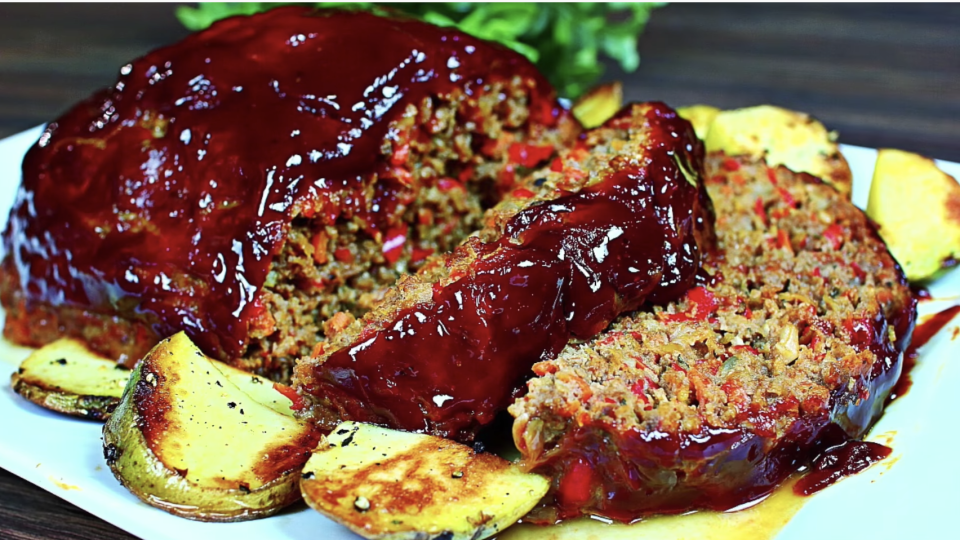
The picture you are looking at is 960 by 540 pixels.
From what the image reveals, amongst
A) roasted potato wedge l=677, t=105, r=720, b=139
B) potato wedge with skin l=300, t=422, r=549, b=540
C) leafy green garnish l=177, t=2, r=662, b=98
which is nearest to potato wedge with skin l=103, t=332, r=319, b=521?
potato wedge with skin l=300, t=422, r=549, b=540

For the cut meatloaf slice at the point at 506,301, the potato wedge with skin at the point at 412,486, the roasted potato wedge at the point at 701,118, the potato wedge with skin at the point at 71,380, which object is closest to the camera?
the potato wedge with skin at the point at 412,486

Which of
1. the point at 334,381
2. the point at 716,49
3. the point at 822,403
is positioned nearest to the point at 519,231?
the point at 334,381

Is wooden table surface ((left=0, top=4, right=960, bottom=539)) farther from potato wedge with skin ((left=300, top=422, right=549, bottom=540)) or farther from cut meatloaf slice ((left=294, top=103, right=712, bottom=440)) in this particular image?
potato wedge with skin ((left=300, top=422, right=549, bottom=540))

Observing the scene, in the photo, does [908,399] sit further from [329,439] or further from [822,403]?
[329,439]

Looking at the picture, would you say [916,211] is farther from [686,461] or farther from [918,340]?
[686,461]

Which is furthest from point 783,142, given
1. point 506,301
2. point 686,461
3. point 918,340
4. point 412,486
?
point 412,486

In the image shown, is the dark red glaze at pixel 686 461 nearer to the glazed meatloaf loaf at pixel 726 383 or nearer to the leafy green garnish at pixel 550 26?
the glazed meatloaf loaf at pixel 726 383

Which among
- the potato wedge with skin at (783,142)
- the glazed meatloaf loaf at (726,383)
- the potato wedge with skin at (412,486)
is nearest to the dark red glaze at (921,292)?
the glazed meatloaf loaf at (726,383)
